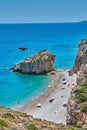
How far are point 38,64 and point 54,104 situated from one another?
3602 centimetres

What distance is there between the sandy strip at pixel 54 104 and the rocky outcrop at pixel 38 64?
1018 centimetres

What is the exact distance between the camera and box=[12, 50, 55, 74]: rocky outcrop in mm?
104688

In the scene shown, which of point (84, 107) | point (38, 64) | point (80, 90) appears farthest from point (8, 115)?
point (38, 64)

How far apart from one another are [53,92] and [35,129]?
58987 mm

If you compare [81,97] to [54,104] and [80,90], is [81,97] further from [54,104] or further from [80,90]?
[54,104]

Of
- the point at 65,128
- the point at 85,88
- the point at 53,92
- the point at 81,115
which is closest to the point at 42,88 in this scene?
the point at 53,92

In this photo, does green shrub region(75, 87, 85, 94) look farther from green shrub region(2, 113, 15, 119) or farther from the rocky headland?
green shrub region(2, 113, 15, 119)

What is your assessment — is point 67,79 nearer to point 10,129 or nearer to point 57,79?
point 57,79

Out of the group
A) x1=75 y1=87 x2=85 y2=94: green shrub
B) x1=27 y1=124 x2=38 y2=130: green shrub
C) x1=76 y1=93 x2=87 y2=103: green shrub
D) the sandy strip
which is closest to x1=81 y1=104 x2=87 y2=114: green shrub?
x1=76 y1=93 x2=87 y2=103: green shrub

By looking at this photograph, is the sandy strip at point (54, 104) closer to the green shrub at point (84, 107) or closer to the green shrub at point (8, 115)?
the green shrub at point (84, 107)

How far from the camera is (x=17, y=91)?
84.4 metres

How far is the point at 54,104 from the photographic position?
70000mm

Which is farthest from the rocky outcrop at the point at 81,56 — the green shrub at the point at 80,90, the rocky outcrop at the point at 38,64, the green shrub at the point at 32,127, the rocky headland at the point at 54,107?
the green shrub at the point at 32,127

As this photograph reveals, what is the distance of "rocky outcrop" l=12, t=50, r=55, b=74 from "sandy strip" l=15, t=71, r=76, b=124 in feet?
33.4
